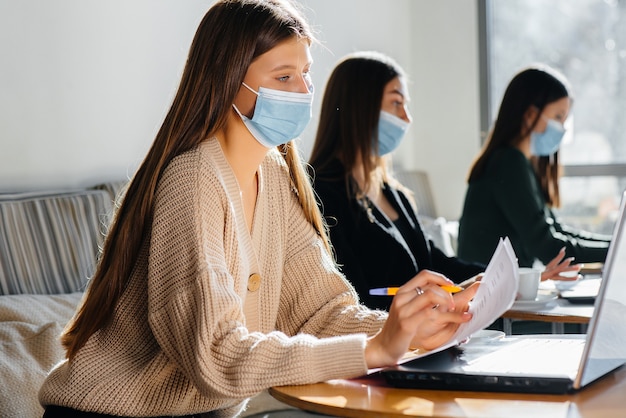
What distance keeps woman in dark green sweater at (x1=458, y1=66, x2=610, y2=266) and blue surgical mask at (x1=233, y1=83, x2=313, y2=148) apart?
5.36 feet

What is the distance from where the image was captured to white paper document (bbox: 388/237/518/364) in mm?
1075

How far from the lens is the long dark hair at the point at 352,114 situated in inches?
94.5

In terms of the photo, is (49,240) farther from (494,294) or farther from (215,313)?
(494,294)

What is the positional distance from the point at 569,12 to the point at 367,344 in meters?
4.13

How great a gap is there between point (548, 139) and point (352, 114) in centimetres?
102

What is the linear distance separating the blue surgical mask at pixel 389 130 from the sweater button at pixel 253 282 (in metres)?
1.21

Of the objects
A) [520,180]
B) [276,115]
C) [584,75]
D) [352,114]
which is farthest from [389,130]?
[584,75]

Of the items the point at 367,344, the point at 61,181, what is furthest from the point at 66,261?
the point at 367,344

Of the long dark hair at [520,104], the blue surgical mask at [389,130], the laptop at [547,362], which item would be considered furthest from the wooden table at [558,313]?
the long dark hair at [520,104]

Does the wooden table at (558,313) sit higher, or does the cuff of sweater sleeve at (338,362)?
the cuff of sweater sleeve at (338,362)

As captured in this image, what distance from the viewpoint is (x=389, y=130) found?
2584mm

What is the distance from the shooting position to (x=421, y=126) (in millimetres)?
5113

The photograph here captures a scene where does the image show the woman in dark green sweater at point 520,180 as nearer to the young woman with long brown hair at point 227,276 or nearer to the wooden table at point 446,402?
the young woman with long brown hair at point 227,276

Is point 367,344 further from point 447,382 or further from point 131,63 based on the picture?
point 131,63
